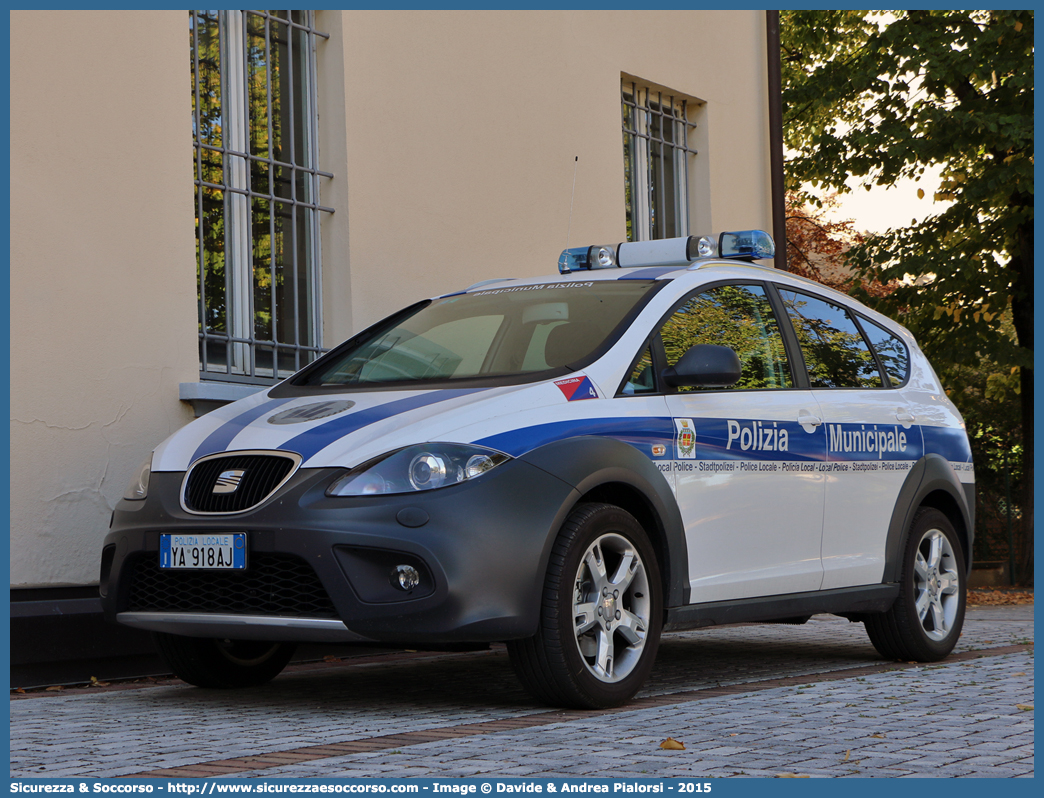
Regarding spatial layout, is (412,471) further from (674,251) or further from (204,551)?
(674,251)

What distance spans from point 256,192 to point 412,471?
4108 millimetres

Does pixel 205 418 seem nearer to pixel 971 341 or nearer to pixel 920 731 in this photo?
pixel 920 731

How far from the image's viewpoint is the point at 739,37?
14.0m

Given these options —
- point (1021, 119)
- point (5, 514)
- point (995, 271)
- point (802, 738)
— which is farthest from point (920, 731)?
point (995, 271)

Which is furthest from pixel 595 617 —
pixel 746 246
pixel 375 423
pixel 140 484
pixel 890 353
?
pixel 890 353

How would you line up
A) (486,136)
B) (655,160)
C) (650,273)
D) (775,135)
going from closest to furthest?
(650,273) → (486,136) → (655,160) → (775,135)

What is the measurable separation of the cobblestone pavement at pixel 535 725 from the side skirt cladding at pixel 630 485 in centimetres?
56

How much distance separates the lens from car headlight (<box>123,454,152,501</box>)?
18.4ft

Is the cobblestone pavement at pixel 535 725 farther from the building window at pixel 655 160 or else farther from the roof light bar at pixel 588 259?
the building window at pixel 655 160

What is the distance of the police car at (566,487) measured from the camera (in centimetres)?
502

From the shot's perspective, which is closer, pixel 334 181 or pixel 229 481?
pixel 229 481

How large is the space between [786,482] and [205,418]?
262cm

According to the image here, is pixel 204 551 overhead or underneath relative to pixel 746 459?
underneath

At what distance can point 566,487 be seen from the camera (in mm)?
5242
